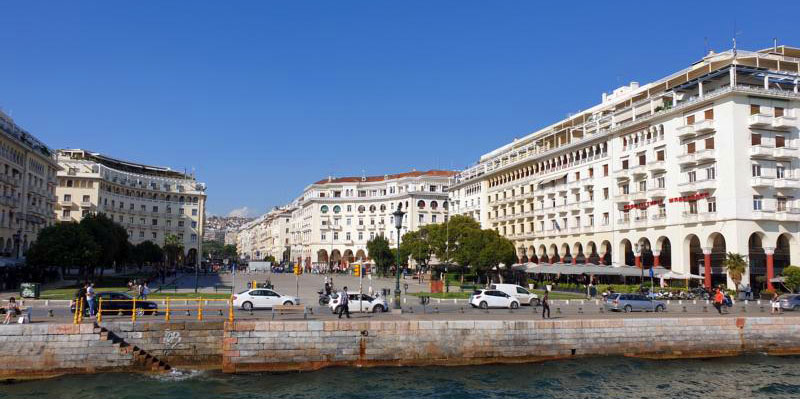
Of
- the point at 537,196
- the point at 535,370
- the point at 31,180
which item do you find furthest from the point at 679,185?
the point at 31,180

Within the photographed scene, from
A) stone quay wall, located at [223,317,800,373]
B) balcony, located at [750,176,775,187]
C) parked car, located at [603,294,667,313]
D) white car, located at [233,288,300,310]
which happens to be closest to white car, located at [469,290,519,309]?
parked car, located at [603,294,667,313]

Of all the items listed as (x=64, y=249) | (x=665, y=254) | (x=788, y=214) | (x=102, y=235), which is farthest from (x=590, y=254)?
(x=64, y=249)

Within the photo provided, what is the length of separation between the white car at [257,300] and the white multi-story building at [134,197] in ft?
285

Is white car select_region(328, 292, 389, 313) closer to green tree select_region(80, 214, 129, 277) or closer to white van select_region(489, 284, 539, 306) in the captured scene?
white van select_region(489, 284, 539, 306)

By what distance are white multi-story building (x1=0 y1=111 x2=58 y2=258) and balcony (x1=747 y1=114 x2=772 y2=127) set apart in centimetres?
7784

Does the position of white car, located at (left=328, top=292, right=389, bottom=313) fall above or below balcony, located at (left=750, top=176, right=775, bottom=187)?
below

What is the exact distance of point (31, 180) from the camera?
8156 centimetres

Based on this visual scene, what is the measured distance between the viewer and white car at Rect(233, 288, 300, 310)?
39.0 meters

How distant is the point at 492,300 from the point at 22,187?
65.2 meters

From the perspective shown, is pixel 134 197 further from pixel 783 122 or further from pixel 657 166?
Result: pixel 783 122

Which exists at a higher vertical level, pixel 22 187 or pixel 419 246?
pixel 22 187

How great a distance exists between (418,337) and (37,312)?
897 inches

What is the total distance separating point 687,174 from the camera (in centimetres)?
6059

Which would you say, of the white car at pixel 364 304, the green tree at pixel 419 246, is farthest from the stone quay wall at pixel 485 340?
the green tree at pixel 419 246
